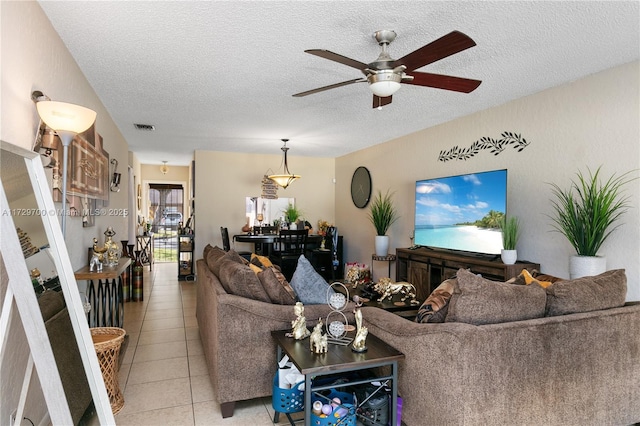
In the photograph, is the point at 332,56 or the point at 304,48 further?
the point at 304,48

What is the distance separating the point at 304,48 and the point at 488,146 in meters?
2.47

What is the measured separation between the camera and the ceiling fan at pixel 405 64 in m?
1.96

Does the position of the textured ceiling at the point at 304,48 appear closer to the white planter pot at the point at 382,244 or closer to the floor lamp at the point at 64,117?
the floor lamp at the point at 64,117

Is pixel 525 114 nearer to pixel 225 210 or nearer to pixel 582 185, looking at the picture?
pixel 582 185

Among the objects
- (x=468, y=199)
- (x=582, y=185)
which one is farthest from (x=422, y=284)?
(x=582, y=185)

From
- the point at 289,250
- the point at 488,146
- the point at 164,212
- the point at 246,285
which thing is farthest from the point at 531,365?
the point at 164,212

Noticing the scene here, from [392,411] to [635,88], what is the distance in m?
2.92

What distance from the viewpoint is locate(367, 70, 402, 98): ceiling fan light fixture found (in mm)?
2260

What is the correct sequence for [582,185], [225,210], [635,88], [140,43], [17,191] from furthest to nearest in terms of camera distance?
[225,210], [582,185], [635,88], [140,43], [17,191]

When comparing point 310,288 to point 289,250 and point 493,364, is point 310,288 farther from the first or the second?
point 289,250

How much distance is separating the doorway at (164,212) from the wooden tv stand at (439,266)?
7.32 metres

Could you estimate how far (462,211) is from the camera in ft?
13.8

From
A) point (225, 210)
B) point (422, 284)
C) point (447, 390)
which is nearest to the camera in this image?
point (447, 390)

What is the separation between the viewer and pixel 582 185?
311 centimetres
